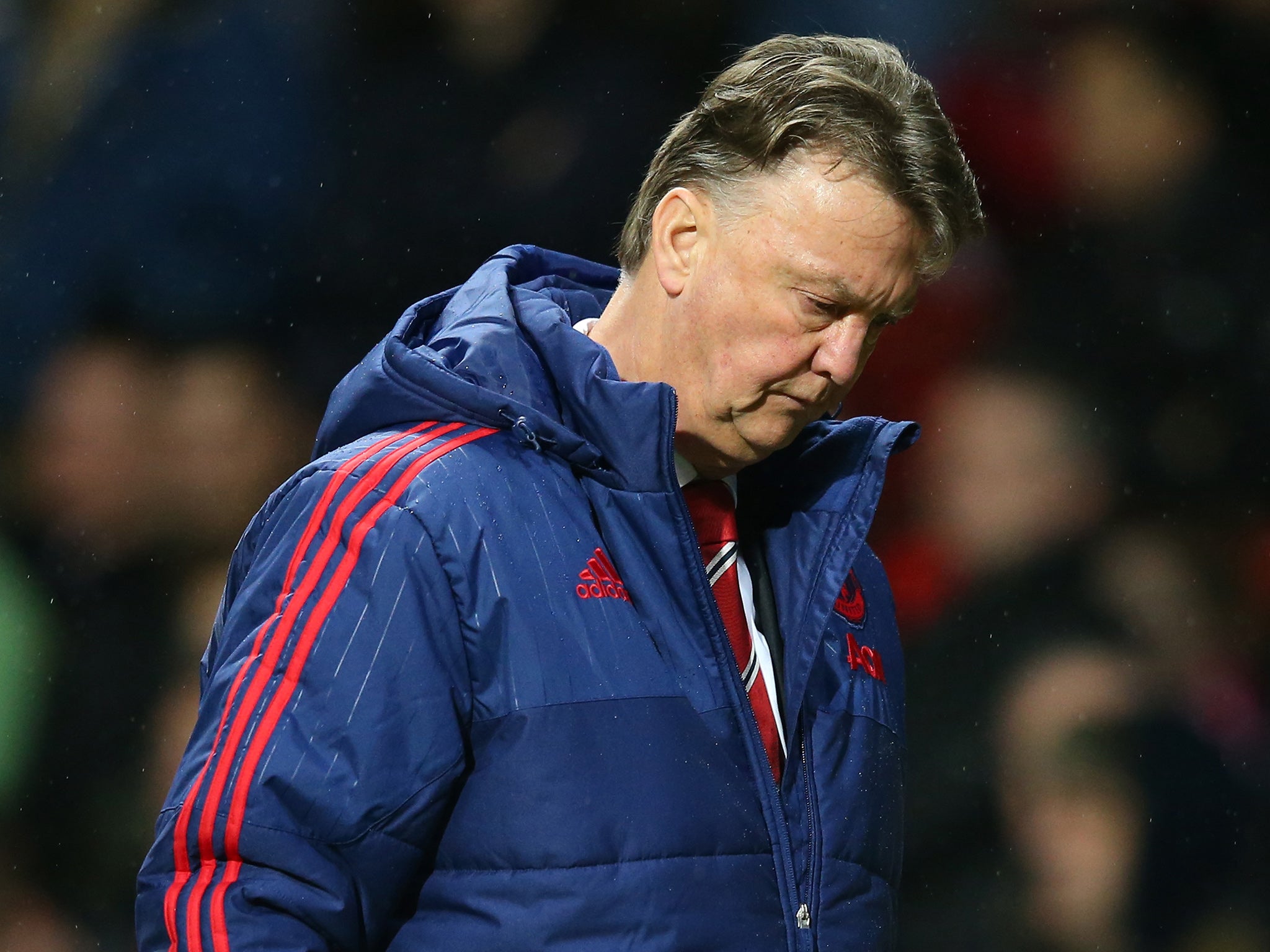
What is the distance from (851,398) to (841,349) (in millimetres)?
923

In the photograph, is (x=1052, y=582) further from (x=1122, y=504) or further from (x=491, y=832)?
(x=491, y=832)

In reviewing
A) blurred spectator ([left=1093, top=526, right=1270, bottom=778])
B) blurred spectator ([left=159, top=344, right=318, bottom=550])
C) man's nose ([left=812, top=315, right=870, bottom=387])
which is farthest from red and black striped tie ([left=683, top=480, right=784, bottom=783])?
blurred spectator ([left=1093, top=526, right=1270, bottom=778])

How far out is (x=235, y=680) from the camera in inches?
24.0

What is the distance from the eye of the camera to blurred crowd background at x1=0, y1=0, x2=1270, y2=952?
4.90 feet

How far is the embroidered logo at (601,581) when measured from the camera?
670mm

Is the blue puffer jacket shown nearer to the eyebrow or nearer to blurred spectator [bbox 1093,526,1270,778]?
the eyebrow

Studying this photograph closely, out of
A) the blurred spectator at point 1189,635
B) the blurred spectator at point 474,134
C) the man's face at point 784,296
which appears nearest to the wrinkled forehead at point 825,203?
the man's face at point 784,296

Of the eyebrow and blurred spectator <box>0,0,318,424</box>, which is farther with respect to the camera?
blurred spectator <box>0,0,318,424</box>

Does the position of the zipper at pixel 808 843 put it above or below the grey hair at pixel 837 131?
below

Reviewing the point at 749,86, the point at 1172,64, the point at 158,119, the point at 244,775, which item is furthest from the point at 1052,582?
the point at 244,775

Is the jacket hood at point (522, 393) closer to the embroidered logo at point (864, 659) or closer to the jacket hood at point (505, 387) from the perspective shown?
the jacket hood at point (505, 387)

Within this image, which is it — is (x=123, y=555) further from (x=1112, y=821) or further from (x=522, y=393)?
(x=1112, y=821)

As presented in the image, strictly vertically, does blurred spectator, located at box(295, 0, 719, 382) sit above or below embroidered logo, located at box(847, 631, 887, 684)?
Result: above

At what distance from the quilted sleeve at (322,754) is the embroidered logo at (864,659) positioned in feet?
0.96
